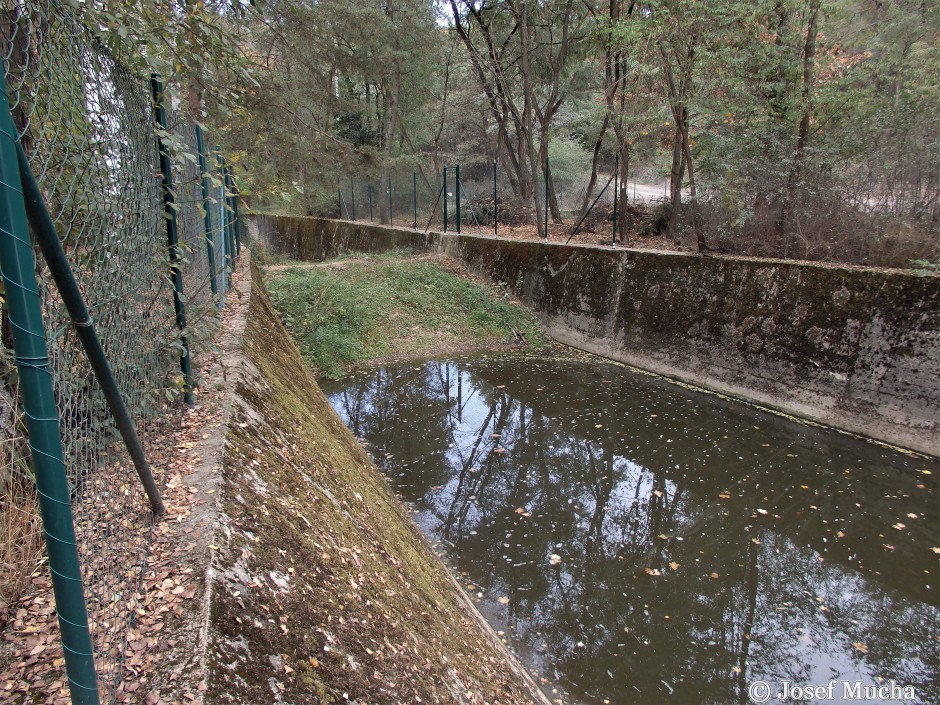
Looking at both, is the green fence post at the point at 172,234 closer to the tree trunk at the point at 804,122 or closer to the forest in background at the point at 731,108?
the forest in background at the point at 731,108

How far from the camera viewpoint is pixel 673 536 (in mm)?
5012

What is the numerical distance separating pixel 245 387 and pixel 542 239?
429 inches

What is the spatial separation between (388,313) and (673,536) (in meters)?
8.02

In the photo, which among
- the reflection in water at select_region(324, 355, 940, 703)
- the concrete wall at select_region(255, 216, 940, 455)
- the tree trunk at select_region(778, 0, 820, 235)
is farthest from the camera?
the tree trunk at select_region(778, 0, 820, 235)

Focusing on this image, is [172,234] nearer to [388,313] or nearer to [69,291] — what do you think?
[69,291]

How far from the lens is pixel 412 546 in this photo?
398cm

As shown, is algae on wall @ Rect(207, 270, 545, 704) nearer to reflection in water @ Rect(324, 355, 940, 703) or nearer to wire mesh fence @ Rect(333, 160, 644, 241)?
reflection in water @ Rect(324, 355, 940, 703)

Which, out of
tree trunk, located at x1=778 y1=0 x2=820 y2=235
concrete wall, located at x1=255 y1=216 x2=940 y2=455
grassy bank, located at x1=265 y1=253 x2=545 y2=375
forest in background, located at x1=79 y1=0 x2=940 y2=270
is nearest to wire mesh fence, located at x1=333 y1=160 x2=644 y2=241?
forest in background, located at x1=79 y1=0 x2=940 y2=270

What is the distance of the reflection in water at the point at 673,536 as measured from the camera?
372 centimetres

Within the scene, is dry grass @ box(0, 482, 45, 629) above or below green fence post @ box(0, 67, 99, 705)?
below

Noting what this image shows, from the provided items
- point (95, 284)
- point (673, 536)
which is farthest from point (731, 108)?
point (95, 284)

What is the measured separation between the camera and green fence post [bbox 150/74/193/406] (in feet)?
9.53

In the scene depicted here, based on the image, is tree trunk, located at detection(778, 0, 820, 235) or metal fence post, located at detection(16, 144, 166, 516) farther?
tree trunk, located at detection(778, 0, 820, 235)

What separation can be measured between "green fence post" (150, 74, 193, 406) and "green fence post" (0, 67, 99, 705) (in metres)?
1.89
